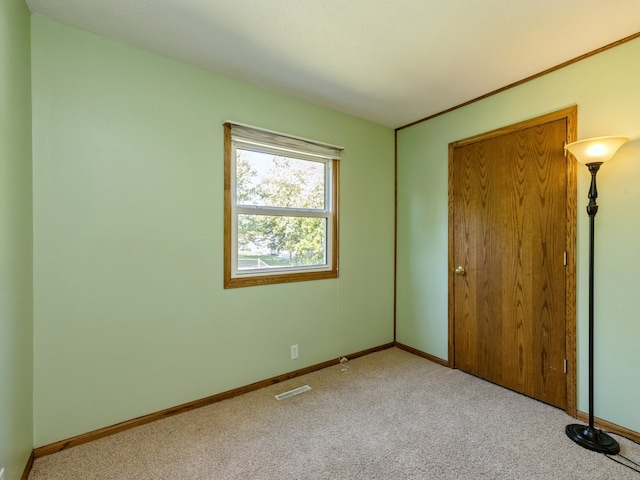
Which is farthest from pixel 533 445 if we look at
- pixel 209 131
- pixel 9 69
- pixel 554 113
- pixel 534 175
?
pixel 9 69

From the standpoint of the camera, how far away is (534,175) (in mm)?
2373

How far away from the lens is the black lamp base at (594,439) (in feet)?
5.86

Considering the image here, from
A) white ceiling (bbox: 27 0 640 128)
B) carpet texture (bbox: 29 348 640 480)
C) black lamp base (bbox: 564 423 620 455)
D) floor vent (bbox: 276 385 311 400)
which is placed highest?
white ceiling (bbox: 27 0 640 128)

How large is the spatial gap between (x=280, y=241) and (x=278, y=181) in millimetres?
530

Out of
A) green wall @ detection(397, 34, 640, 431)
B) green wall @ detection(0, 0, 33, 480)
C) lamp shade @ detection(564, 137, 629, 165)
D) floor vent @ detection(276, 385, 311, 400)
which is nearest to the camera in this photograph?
green wall @ detection(0, 0, 33, 480)

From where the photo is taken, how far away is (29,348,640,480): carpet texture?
1.65 meters

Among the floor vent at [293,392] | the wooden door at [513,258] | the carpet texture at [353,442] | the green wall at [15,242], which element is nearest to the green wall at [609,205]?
the wooden door at [513,258]

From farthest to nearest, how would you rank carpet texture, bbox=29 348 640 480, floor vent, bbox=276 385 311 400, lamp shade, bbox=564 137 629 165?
floor vent, bbox=276 385 311 400, lamp shade, bbox=564 137 629 165, carpet texture, bbox=29 348 640 480

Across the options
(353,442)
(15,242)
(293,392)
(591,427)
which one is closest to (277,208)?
(293,392)

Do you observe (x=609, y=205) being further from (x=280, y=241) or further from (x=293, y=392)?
(x=293, y=392)

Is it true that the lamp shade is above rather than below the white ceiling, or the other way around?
below

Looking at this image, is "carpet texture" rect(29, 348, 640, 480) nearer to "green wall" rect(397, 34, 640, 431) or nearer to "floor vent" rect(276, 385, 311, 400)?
"floor vent" rect(276, 385, 311, 400)

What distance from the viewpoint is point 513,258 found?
2.51 metres

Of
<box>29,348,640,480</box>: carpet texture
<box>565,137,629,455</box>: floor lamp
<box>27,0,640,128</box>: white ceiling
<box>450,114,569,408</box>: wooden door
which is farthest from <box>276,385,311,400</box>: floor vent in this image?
<box>27,0,640,128</box>: white ceiling
